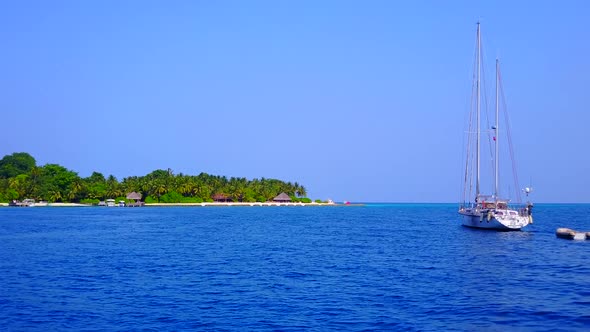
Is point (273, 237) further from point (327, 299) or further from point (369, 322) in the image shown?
point (369, 322)

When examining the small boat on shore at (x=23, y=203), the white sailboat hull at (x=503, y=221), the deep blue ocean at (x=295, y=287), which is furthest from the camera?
the small boat on shore at (x=23, y=203)

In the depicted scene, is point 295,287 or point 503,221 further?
point 503,221

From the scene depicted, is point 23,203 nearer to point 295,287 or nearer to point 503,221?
point 503,221

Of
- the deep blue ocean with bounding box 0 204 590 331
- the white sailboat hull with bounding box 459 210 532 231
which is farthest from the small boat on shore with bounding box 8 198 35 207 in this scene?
the white sailboat hull with bounding box 459 210 532 231

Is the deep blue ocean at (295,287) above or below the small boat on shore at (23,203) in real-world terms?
below

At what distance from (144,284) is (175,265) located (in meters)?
7.94

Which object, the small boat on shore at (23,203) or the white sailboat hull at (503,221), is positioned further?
the small boat on shore at (23,203)

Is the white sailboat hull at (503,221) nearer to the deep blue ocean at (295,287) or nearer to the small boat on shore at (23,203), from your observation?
the deep blue ocean at (295,287)

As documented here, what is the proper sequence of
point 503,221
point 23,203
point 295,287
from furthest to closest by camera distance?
1. point 23,203
2. point 503,221
3. point 295,287

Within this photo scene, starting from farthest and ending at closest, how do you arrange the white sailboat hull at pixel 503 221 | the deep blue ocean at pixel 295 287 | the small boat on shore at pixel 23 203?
the small boat on shore at pixel 23 203
the white sailboat hull at pixel 503 221
the deep blue ocean at pixel 295 287

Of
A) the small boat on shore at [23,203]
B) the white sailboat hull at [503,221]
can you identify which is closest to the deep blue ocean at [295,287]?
the white sailboat hull at [503,221]

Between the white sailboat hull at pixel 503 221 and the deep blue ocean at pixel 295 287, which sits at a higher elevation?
the white sailboat hull at pixel 503 221

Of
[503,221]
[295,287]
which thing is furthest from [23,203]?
[295,287]

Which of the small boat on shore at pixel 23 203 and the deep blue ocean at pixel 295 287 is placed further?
the small boat on shore at pixel 23 203
